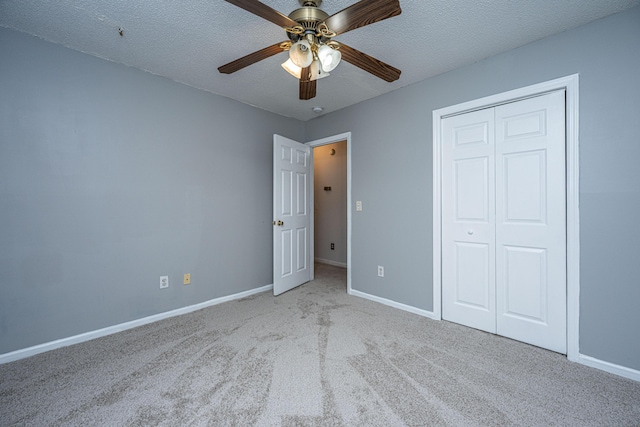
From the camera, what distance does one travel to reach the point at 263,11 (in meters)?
1.38

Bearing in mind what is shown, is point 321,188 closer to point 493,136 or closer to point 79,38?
point 493,136

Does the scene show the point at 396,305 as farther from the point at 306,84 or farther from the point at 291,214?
the point at 306,84

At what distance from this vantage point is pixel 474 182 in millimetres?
2555

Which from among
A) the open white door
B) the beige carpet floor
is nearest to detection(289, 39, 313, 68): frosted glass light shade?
the open white door

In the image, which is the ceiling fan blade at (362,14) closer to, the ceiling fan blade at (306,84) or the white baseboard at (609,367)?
the ceiling fan blade at (306,84)

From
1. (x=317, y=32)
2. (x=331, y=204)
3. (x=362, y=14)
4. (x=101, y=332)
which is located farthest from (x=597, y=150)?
(x=101, y=332)

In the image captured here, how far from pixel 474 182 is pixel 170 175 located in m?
3.05

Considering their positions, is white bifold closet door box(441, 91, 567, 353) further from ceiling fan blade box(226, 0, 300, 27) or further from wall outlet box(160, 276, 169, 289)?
wall outlet box(160, 276, 169, 289)

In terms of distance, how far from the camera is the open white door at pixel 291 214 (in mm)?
3457

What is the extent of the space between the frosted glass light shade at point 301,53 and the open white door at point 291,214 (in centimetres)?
183

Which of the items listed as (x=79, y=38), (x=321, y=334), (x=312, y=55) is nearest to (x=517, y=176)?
(x=312, y=55)

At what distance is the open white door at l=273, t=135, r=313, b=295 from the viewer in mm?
3457

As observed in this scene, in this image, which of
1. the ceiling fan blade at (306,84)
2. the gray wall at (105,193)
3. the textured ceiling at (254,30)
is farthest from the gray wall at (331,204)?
the ceiling fan blade at (306,84)

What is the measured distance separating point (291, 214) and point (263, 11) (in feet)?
8.44
